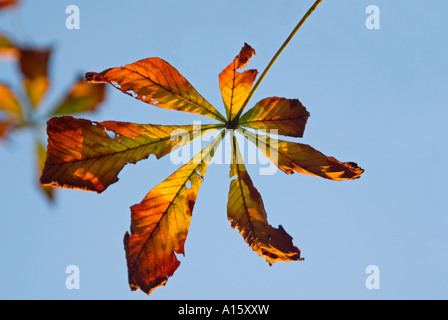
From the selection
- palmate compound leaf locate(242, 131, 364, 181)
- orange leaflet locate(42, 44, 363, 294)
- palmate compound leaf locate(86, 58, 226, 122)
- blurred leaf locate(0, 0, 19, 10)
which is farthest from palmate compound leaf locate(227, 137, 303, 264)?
blurred leaf locate(0, 0, 19, 10)

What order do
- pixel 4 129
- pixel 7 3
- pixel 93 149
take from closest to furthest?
pixel 93 149, pixel 7 3, pixel 4 129

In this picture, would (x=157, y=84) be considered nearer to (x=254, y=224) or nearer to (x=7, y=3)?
(x=254, y=224)

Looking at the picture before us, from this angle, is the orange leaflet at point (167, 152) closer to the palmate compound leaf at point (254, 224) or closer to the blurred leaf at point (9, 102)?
the palmate compound leaf at point (254, 224)

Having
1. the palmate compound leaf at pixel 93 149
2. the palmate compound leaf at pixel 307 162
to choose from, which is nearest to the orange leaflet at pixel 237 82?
the palmate compound leaf at pixel 307 162

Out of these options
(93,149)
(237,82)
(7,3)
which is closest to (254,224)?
(237,82)

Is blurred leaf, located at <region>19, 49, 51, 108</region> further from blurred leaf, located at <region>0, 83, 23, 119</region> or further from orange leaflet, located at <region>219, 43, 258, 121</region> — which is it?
orange leaflet, located at <region>219, 43, 258, 121</region>

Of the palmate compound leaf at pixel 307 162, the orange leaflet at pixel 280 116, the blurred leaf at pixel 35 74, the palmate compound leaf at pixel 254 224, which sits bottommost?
the palmate compound leaf at pixel 254 224
